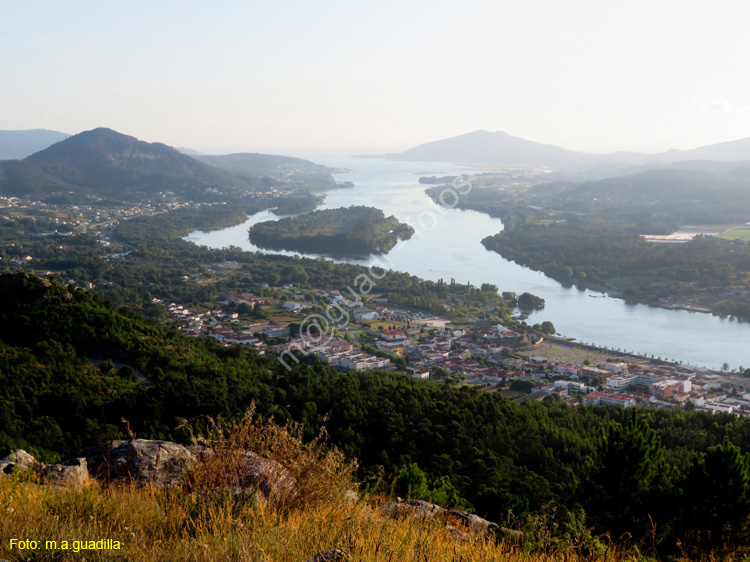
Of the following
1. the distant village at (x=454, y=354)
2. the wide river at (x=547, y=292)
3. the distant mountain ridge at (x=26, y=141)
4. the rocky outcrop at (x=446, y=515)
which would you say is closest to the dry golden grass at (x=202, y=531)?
the rocky outcrop at (x=446, y=515)

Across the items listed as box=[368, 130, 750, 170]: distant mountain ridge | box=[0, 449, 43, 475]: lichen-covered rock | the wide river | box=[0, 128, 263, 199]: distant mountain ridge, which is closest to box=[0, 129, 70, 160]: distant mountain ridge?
box=[0, 128, 263, 199]: distant mountain ridge

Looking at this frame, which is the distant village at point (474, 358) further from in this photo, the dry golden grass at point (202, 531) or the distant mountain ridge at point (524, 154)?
the distant mountain ridge at point (524, 154)

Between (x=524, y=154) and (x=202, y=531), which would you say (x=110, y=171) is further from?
(x=202, y=531)

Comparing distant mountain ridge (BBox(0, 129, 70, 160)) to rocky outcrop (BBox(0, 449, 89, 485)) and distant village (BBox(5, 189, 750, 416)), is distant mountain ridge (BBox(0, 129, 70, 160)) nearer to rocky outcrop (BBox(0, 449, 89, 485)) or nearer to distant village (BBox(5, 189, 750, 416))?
distant village (BBox(5, 189, 750, 416))

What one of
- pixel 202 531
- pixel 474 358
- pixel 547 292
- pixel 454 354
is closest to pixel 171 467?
pixel 202 531

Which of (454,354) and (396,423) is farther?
(454,354)

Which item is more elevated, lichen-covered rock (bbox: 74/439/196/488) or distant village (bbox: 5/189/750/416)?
lichen-covered rock (bbox: 74/439/196/488)
